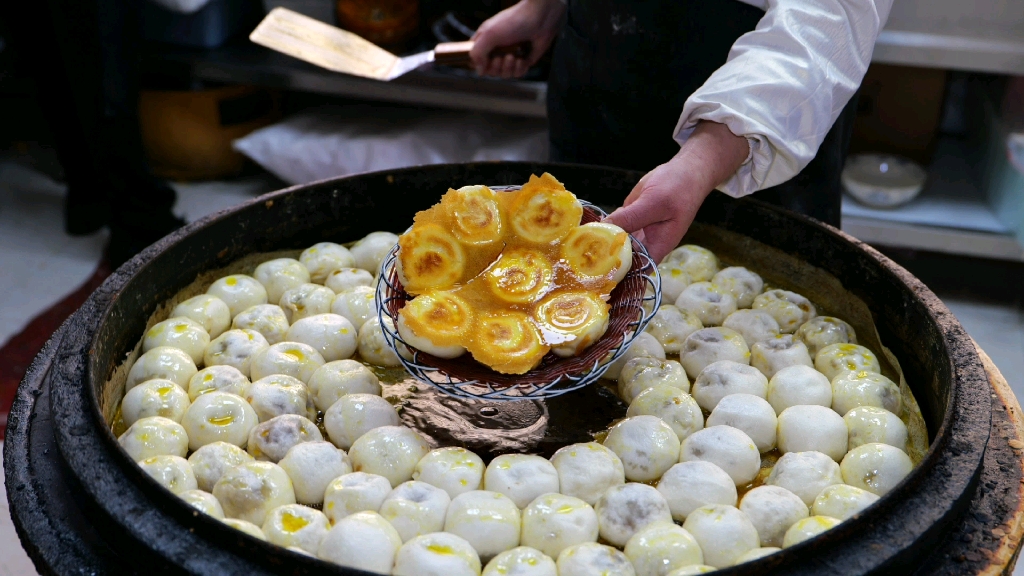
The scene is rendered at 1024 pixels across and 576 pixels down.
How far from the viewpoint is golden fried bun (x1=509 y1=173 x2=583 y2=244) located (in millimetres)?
1540

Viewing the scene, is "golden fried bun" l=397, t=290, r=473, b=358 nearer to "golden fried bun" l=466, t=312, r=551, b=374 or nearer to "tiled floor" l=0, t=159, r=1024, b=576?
"golden fried bun" l=466, t=312, r=551, b=374

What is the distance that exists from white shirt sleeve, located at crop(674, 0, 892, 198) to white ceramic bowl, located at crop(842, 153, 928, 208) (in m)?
1.86

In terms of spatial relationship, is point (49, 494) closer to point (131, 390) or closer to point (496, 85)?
point (131, 390)

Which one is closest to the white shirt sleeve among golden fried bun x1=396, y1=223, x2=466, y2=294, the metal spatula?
golden fried bun x1=396, y1=223, x2=466, y2=294

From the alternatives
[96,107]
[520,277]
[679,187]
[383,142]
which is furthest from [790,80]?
[96,107]

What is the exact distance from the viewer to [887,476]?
1.39m

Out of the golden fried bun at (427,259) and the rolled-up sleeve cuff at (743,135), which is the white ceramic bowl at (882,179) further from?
the golden fried bun at (427,259)

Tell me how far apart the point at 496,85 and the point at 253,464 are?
7.83ft

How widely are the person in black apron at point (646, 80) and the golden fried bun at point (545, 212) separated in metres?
0.69

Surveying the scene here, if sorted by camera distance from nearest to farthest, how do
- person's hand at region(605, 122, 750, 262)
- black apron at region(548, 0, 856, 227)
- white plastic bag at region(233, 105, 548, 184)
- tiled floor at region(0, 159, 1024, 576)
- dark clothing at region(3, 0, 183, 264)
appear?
person's hand at region(605, 122, 750, 262) → black apron at region(548, 0, 856, 227) → dark clothing at region(3, 0, 183, 264) → tiled floor at region(0, 159, 1024, 576) → white plastic bag at region(233, 105, 548, 184)

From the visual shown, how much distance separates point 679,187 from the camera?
1588 millimetres

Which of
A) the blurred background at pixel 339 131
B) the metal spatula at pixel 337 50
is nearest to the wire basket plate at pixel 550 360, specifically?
the metal spatula at pixel 337 50

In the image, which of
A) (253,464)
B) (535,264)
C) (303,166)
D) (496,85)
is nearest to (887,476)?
(535,264)

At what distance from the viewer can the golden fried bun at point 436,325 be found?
1363mm
